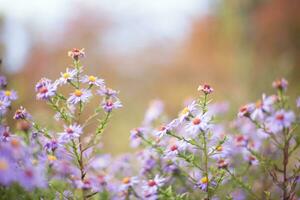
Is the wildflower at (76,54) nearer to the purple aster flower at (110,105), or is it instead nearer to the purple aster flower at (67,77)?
the purple aster flower at (67,77)

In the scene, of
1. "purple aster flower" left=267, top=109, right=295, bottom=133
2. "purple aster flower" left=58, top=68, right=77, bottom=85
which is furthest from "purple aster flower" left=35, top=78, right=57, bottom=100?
"purple aster flower" left=267, top=109, right=295, bottom=133

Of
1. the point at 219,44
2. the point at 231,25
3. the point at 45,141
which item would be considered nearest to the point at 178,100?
the point at 219,44

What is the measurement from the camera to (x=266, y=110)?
2244 millimetres

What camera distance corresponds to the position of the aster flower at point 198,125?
225cm

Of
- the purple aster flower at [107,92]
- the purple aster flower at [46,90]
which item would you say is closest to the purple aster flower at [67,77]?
the purple aster flower at [46,90]

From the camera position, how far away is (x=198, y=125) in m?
2.27

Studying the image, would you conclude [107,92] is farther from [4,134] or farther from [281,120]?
[281,120]

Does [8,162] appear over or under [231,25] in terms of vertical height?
under

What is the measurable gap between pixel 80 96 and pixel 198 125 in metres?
0.58

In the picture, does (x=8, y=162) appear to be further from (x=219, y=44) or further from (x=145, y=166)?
(x=219, y=44)

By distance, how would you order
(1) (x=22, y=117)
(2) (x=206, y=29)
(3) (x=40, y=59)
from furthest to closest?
(2) (x=206, y=29), (3) (x=40, y=59), (1) (x=22, y=117)

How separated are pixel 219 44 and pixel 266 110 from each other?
1288 centimetres

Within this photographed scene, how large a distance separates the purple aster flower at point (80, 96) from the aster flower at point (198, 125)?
1.65 ft

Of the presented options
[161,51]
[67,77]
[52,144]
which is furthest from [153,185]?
[161,51]
